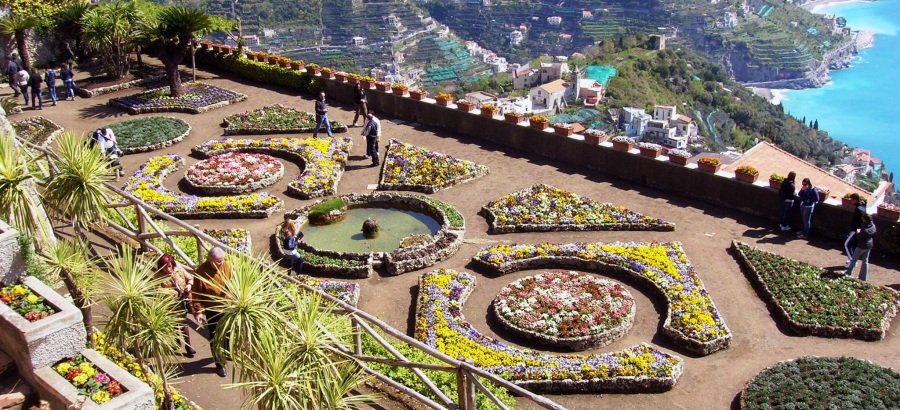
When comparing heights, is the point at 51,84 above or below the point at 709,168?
below

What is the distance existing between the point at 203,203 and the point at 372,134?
547 cm

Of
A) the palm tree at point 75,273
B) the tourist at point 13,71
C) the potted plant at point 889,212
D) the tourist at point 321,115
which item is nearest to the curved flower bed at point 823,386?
the potted plant at point 889,212

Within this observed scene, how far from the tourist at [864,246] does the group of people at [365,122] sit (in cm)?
1301

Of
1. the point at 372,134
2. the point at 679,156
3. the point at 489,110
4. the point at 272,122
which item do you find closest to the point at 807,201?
the point at 679,156

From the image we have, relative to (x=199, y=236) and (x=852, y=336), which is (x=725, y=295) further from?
(x=199, y=236)

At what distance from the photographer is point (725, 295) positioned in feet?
49.7

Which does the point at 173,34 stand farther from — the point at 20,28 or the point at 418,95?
the point at 418,95

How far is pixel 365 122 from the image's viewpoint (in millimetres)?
23078

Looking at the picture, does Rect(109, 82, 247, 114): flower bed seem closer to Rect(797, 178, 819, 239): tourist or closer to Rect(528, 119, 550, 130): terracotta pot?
Rect(528, 119, 550, 130): terracotta pot

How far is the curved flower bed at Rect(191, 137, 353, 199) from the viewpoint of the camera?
2020 centimetres

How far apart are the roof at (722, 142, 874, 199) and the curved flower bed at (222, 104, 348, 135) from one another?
1342cm

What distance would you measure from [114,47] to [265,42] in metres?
105

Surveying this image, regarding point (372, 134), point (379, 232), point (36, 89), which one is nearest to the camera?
point (379, 232)

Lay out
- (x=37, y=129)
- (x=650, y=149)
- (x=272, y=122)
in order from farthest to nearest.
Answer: (x=272, y=122) → (x=37, y=129) → (x=650, y=149)
